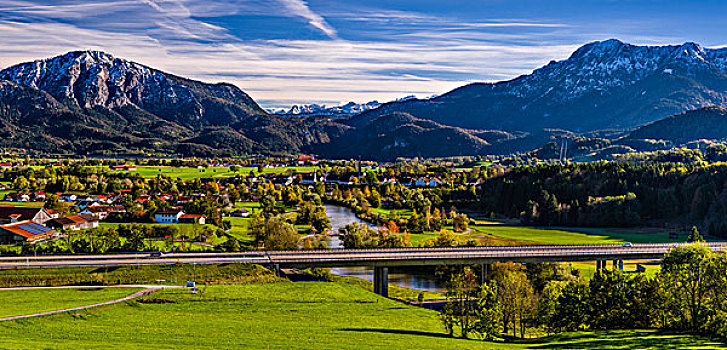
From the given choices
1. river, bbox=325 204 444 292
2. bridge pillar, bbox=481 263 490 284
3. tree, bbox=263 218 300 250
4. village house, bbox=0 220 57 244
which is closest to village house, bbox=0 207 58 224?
village house, bbox=0 220 57 244

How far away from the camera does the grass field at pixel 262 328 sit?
35.2m

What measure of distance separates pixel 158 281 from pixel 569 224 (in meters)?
102

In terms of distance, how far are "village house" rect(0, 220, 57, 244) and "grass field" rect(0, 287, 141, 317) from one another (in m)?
36.5

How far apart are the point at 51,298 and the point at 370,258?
28263 mm

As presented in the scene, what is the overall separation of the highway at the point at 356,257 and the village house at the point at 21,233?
22.3 metres

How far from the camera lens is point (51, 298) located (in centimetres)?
4809

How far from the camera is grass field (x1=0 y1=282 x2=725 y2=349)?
35156 millimetres

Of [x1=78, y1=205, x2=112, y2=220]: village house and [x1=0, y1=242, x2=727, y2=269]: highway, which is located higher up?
[x1=78, y1=205, x2=112, y2=220]: village house

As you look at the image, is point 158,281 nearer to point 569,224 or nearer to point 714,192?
point 569,224

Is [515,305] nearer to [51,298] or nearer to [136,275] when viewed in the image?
[136,275]

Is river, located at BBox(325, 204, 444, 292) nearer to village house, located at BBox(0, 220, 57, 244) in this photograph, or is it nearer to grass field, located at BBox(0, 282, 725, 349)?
grass field, located at BBox(0, 282, 725, 349)

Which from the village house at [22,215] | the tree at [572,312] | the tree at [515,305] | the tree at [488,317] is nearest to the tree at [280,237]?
the village house at [22,215]

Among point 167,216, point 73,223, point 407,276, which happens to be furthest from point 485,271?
point 73,223

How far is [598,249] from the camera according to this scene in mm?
73500
